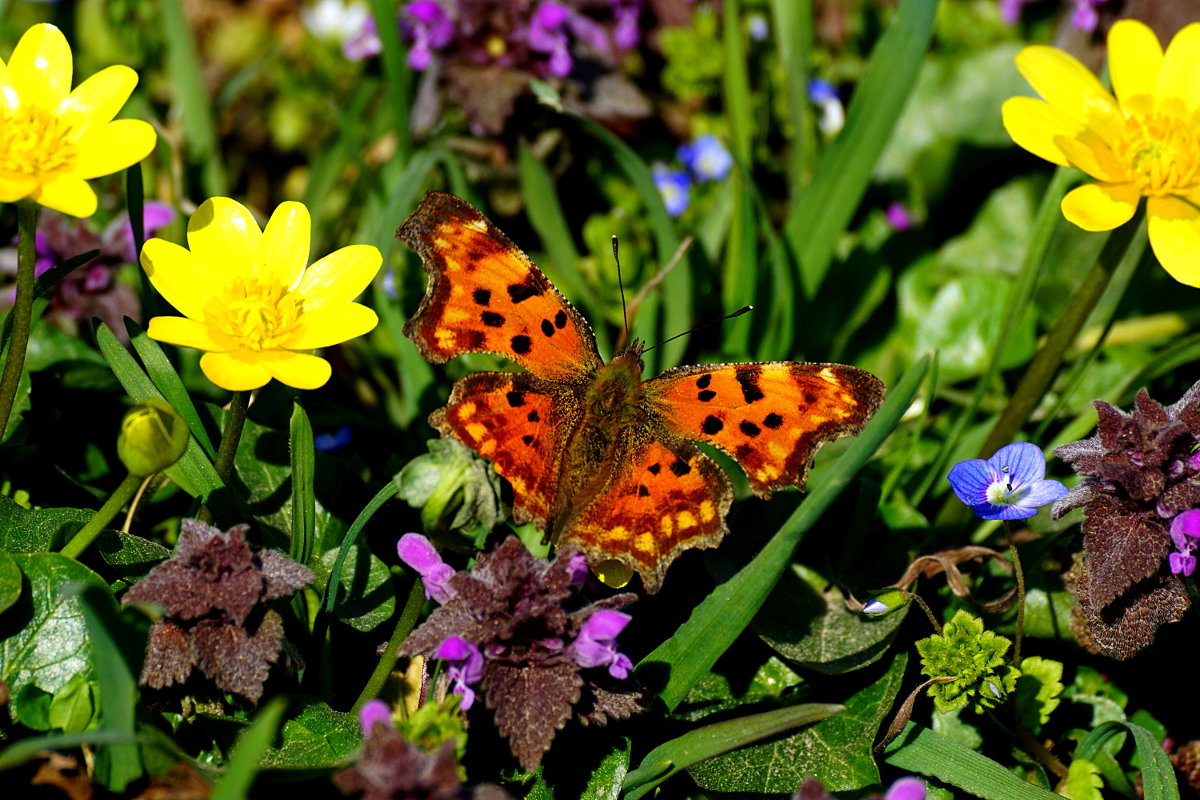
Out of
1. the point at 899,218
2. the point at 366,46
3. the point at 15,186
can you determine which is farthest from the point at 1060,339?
the point at 366,46

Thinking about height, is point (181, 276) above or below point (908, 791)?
above

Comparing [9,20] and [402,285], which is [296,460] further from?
[9,20]

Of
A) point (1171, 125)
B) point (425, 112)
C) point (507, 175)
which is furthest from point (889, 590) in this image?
point (425, 112)

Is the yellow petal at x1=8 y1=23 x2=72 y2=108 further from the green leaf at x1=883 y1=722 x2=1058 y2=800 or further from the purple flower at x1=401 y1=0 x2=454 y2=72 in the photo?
the green leaf at x1=883 y1=722 x2=1058 y2=800

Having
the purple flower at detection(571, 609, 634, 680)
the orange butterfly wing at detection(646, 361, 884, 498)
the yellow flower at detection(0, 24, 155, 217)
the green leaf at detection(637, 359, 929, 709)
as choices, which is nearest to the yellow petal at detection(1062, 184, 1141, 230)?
the green leaf at detection(637, 359, 929, 709)

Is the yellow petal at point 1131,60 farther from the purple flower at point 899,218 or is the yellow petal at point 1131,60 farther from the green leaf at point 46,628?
the green leaf at point 46,628

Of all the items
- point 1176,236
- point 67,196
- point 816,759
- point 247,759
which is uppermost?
point 1176,236

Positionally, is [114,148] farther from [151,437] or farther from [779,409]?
[779,409]
